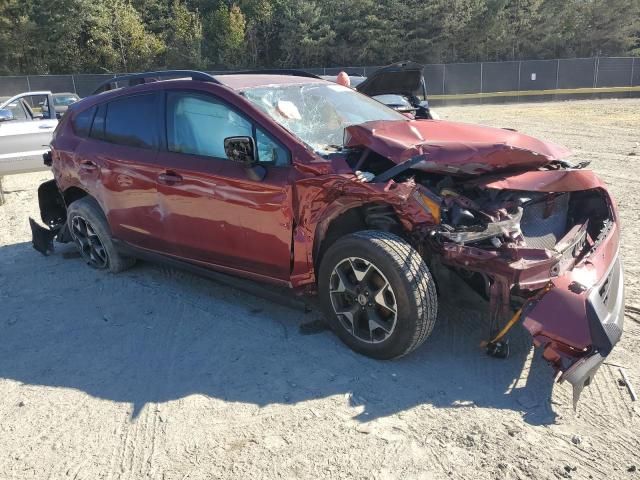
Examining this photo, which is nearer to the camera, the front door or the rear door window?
the front door

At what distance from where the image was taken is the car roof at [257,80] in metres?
4.15

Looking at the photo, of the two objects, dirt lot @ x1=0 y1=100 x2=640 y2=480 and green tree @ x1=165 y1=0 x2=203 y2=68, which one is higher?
green tree @ x1=165 y1=0 x2=203 y2=68

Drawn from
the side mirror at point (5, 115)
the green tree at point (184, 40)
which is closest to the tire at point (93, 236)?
the side mirror at point (5, 115)

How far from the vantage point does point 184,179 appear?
415cm

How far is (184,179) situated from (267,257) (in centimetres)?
95

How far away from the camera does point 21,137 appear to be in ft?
30.0

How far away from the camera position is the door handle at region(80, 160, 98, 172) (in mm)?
5012

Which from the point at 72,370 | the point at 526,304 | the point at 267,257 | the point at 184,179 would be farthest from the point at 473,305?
the point at 72,370

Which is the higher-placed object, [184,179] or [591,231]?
[184,179]

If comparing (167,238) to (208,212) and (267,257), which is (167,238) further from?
(267,257)

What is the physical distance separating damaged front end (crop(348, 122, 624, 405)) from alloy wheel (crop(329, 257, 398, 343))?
36 centimetres

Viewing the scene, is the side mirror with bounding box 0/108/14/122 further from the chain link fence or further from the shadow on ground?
the chain link fence

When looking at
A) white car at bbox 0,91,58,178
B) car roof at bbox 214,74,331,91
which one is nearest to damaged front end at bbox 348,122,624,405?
car roof at bbox 214,74,331,91

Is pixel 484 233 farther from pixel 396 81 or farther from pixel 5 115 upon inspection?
pixel 5 115
